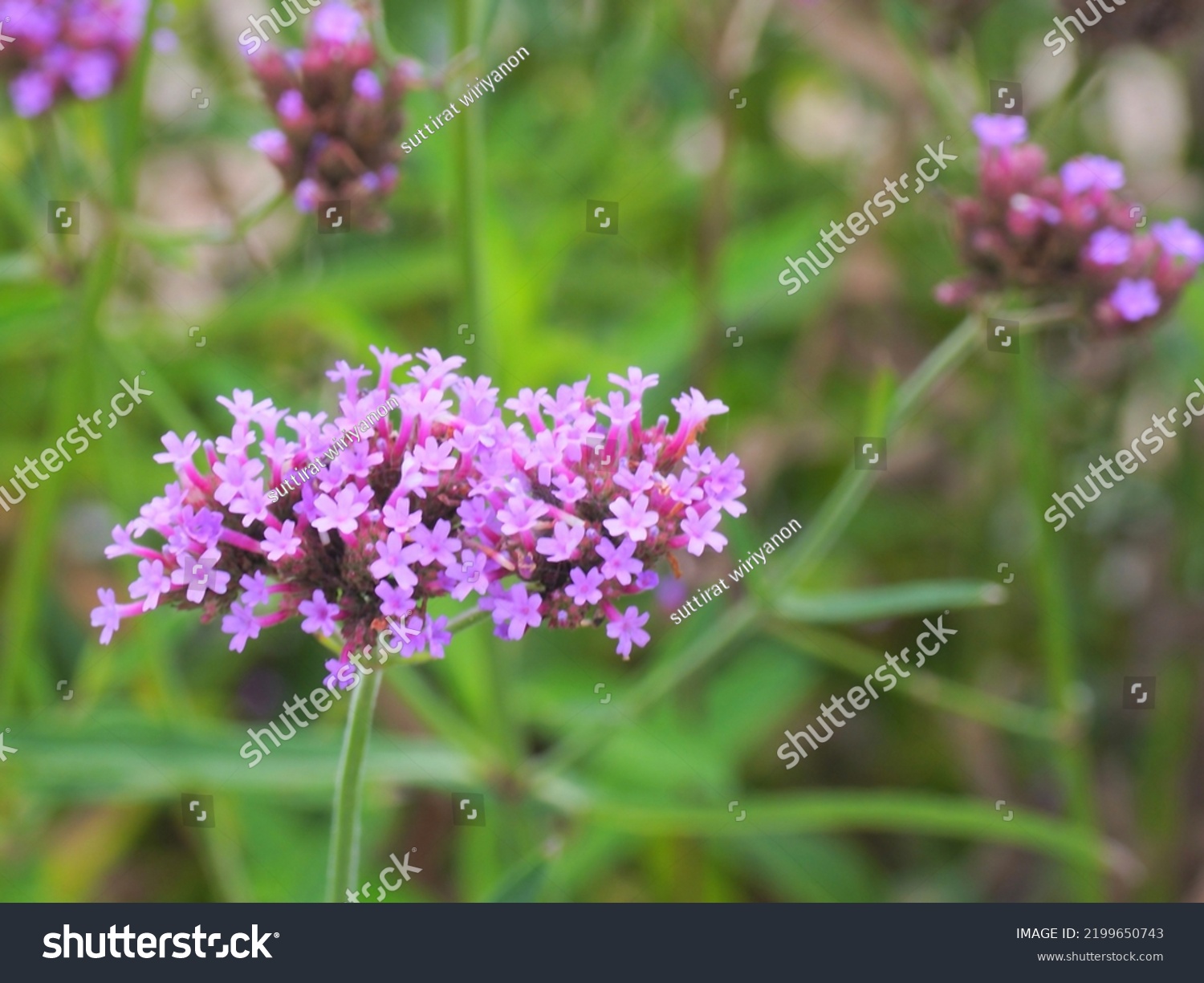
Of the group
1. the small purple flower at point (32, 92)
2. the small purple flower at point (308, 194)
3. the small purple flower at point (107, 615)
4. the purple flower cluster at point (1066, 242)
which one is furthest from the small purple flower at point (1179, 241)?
the small purple flower at point (32, 92)

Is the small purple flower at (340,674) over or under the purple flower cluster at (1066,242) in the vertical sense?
under

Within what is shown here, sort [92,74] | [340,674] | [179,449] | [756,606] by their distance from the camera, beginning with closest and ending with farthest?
[340,674]
[179,449]
[756,606]
[92,74]

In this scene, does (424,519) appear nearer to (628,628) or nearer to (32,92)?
(628,628)

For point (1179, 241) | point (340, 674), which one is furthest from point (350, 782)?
point (1179, 241)

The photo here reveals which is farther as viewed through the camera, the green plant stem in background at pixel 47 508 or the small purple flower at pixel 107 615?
Answer: the green plant stem in background at pixel 47 508

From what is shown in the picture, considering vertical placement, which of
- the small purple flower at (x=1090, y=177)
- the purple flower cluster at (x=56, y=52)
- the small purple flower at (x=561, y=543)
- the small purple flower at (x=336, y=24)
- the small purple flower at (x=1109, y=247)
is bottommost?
the small purple flower at (x=561, y=543)

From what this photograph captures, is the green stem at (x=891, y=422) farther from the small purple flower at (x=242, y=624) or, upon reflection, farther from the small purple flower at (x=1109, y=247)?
the small purple flower at (x=242, y=624)

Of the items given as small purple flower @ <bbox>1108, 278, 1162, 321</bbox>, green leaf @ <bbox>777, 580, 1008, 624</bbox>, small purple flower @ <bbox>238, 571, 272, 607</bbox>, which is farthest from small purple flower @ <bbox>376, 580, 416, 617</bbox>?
small purple flower @ <bbox>1108, 278, 1162, 321</bbox>
